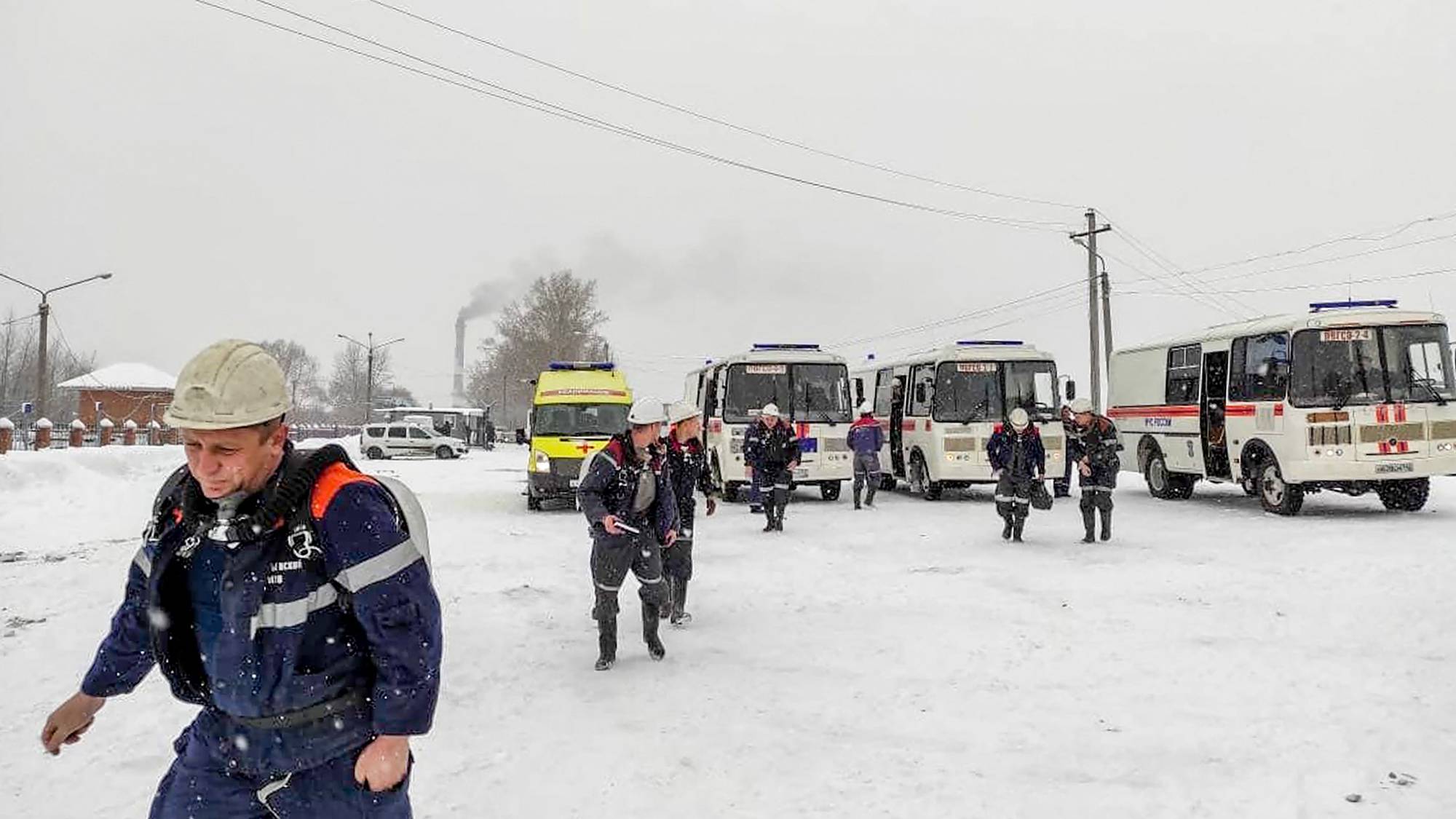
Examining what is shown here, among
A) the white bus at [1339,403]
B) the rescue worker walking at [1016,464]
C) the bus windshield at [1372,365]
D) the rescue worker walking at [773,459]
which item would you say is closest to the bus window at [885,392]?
the rescue worker walking at [773,459]

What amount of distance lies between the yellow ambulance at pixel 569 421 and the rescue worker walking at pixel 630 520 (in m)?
9.42

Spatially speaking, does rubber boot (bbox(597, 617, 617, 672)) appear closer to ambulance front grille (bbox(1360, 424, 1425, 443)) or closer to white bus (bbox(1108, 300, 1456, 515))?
white bus (bbox(1108, 300, 1456, 515))

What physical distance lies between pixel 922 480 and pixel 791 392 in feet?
11.1

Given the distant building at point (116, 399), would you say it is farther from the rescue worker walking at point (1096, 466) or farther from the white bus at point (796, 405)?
the rescue worker walking at point (1096, 466)

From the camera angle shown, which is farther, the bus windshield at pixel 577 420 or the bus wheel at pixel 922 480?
the bus wheel at pixel 922 480

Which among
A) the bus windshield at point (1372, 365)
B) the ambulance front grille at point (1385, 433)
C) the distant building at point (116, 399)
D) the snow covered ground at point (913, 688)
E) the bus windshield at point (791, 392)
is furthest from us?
the distant building at point (116, 399)

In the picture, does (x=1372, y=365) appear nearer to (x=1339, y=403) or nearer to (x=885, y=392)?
(x=1339, y=403)

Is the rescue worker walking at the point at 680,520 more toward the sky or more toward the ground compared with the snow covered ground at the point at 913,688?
more toward the sky

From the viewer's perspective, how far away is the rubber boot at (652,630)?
692 centimetres

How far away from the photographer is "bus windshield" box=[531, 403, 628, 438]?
56.7 ft

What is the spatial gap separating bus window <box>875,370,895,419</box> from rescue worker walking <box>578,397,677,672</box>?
47.0 feet

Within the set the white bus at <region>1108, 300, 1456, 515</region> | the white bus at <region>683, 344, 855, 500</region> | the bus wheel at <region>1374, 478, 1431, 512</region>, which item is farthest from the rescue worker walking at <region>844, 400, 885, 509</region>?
the bus wheel at <region>1374, 478, 1431, 512</region>

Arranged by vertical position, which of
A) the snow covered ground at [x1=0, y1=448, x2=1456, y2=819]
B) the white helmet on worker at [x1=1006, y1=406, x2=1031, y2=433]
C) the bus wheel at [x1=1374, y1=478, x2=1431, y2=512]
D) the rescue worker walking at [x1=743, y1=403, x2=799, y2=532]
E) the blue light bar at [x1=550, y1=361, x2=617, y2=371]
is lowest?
the snow covered ground at [x1=0, y1=448, x2=1456, y2=819]

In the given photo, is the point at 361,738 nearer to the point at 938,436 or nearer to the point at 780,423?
the point at 780,423
